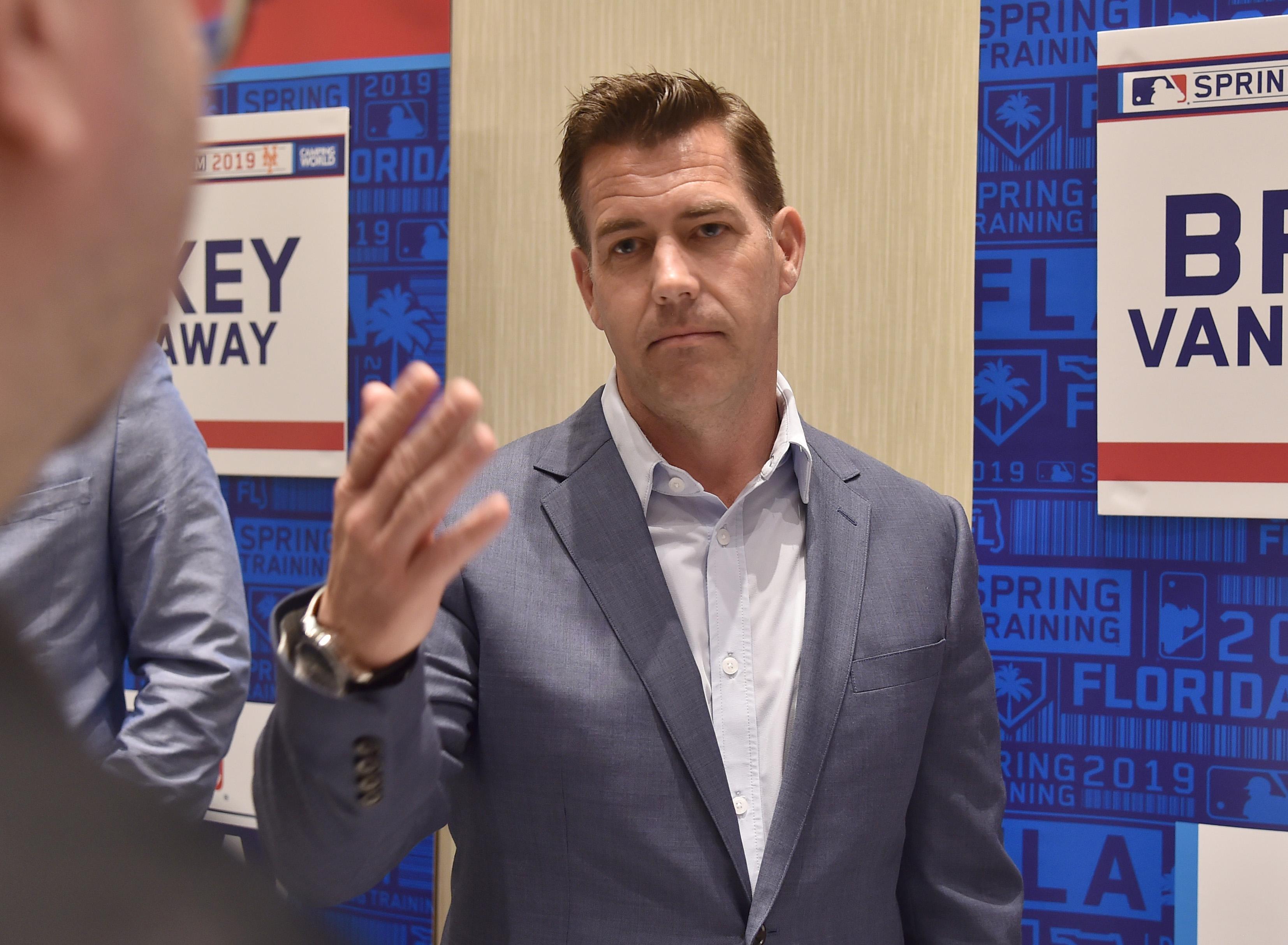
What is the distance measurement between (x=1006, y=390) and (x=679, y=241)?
89 centimetres

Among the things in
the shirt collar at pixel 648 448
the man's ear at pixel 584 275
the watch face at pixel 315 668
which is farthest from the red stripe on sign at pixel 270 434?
the watch face at pixel 315 668

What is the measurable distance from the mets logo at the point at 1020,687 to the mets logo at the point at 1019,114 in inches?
40.9

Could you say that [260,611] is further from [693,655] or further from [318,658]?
[318,658]

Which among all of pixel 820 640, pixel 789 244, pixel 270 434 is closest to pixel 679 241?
pixel 789 244

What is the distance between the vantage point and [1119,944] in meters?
2.11

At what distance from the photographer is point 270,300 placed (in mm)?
2578

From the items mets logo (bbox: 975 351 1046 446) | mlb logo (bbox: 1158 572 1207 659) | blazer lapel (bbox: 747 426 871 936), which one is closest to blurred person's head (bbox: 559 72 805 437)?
blazer lapel (bbox: 747 426 871 936)

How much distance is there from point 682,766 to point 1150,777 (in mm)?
1207

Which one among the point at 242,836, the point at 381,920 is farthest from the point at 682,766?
the point at 242,836

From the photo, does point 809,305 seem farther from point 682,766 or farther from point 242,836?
point 242,836

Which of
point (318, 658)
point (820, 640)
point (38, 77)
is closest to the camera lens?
point (38, 77)

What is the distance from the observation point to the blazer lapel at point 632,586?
1386mm

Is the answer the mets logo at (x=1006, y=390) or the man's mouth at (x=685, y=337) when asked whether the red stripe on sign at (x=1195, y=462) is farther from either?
the man's mouth at (x=685, y=337)

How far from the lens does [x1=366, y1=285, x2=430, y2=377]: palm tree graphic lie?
2.48 metres
